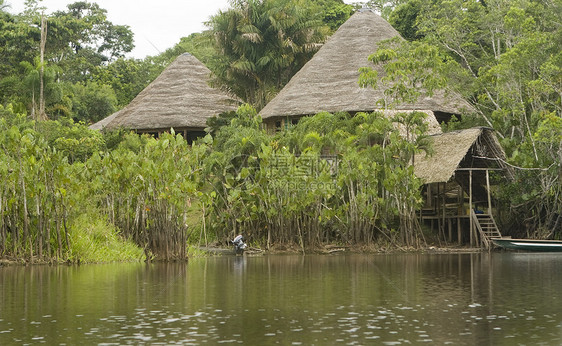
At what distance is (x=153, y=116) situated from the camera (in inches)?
1556

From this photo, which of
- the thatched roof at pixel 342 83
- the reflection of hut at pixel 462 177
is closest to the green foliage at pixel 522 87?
the reflection of hut at pixel 462 177

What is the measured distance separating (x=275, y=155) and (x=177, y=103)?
16.9 metres

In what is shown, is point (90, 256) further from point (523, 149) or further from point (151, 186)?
point (523, 149)

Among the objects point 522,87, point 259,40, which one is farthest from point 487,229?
point 259,40

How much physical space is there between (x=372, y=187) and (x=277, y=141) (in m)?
3.24

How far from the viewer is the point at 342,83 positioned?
114 feet

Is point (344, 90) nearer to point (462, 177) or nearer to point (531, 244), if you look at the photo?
point (462, 177)

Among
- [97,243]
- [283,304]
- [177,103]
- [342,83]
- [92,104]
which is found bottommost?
[283,304]

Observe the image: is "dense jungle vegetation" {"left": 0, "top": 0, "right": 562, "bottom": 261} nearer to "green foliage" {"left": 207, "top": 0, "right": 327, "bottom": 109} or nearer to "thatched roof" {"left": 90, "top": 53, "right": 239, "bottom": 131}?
"green foliage" {"left": 207, "top": 0, "right": 327, "bottom": 109}

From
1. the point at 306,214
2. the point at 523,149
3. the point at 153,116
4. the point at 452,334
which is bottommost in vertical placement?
the point at 452,334

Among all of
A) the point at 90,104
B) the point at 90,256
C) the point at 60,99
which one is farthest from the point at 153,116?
the point at 90,256

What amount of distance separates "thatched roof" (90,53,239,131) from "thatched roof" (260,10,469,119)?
5456mm

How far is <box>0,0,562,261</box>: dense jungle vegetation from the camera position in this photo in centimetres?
1961


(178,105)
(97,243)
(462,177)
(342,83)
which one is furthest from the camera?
(178,105)
